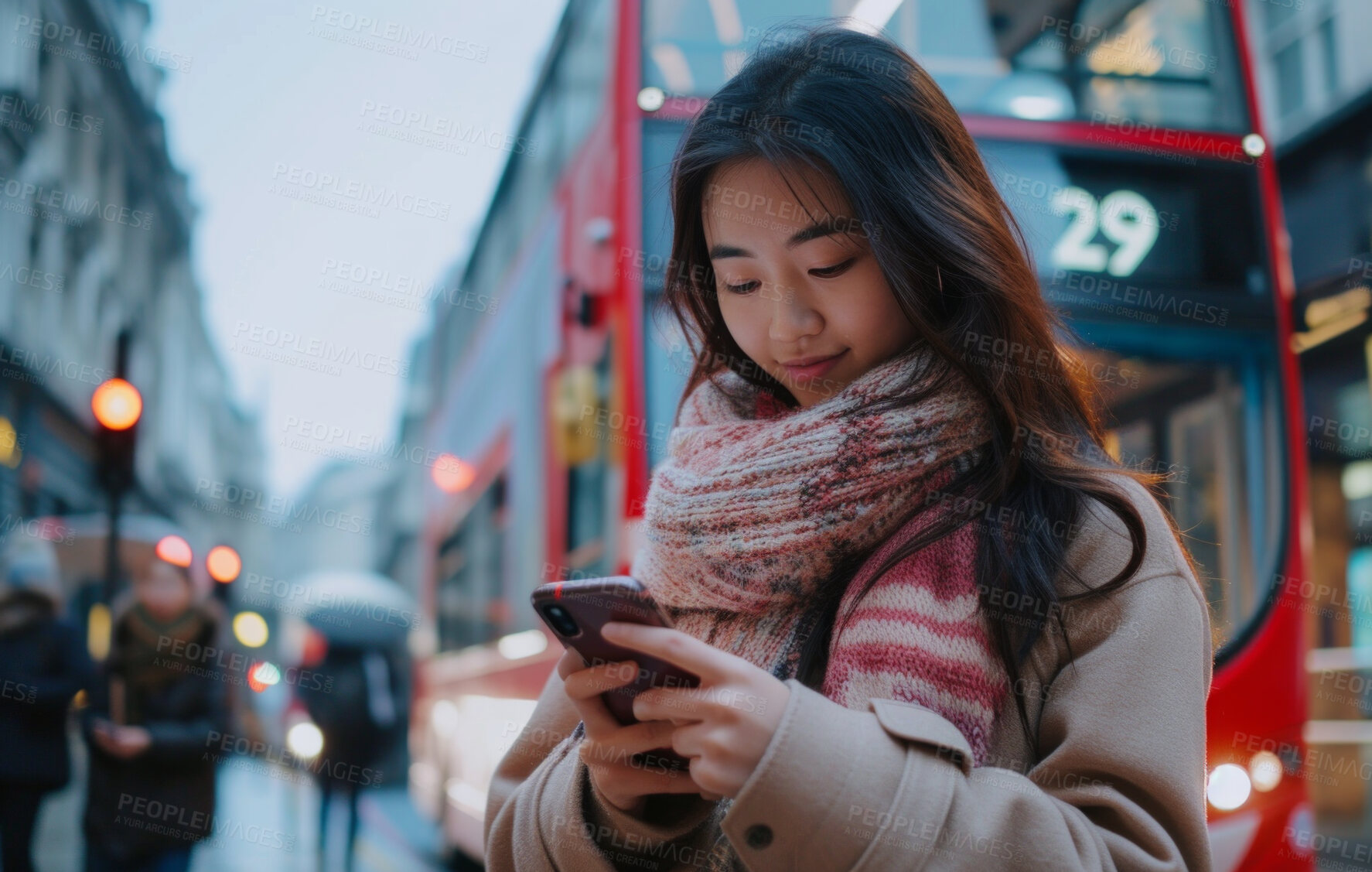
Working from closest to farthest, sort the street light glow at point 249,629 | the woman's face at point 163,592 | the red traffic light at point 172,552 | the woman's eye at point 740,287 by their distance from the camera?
the woman's eye at point 740,287 < the woman's face at point 163,592 < the red traffic light at point 172,552 < the street light glow at point 249,629

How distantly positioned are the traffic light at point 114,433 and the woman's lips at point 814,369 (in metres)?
4.78

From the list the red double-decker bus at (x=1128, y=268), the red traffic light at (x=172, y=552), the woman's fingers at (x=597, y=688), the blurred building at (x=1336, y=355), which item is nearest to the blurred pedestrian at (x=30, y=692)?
the red traffic light at (x=172, y=552)

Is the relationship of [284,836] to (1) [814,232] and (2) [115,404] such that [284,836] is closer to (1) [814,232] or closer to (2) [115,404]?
(2) [115,404]

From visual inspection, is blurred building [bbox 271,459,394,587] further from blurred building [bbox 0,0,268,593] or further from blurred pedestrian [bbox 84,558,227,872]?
blurred pedestrian [bbox 84,558,227,872]

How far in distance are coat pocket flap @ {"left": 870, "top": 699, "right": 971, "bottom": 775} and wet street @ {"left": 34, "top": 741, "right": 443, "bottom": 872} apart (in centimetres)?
559

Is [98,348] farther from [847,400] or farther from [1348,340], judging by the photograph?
[847,400]

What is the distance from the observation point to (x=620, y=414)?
391cm

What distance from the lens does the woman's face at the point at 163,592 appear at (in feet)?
15.8

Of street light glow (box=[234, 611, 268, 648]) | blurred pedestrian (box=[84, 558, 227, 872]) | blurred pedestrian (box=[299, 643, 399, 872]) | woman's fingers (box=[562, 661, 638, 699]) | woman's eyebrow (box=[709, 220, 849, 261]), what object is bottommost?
street light glow (box=[234, 611, 268, 648])

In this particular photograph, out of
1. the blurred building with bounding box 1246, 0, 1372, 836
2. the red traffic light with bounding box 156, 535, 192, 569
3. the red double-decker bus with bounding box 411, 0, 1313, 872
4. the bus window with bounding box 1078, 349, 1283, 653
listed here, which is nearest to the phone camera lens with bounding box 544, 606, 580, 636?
the red double-decker bus with bounding box 411, 0, 1313, 872

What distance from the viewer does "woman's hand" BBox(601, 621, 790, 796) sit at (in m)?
1.01

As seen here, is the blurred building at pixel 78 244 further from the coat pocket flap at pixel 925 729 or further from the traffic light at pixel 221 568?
the coat pocket flap at pixel 925 729

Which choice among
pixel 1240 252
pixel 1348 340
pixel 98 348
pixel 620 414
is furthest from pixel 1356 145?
pixel 98 348

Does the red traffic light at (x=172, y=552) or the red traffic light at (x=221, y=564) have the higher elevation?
the red traffic light at (x=172, y=552)
